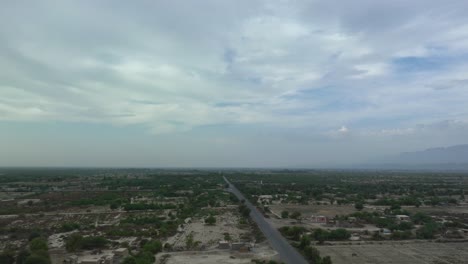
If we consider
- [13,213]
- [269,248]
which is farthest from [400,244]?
[13,213]

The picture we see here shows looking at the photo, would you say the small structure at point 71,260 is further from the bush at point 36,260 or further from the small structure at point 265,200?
the small structure at point 265,200

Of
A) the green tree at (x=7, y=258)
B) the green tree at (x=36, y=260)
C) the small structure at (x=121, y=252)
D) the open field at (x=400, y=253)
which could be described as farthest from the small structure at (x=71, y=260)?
the open field at (x=400, y=253)

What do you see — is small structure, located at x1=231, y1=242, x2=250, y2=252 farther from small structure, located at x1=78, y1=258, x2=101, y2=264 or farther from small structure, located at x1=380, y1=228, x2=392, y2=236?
small structure, located at x1=380, y1=228, x2=392, y2=236

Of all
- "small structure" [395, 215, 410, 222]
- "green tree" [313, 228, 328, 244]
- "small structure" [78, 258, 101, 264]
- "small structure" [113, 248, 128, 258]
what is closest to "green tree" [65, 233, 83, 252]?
"small structure" [113, 248, 128, 258]

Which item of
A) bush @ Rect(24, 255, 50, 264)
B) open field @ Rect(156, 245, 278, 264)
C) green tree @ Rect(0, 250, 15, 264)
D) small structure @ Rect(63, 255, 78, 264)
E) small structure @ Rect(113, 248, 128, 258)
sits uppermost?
bush @ Rect(24, 255, 50, 264)

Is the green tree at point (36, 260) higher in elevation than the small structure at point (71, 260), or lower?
higher

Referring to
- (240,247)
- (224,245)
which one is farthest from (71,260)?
(240,247)

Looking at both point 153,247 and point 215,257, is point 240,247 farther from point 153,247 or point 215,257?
point 153,247

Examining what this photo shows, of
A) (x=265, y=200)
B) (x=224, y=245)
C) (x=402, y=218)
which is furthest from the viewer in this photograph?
(x=265, y=200)
